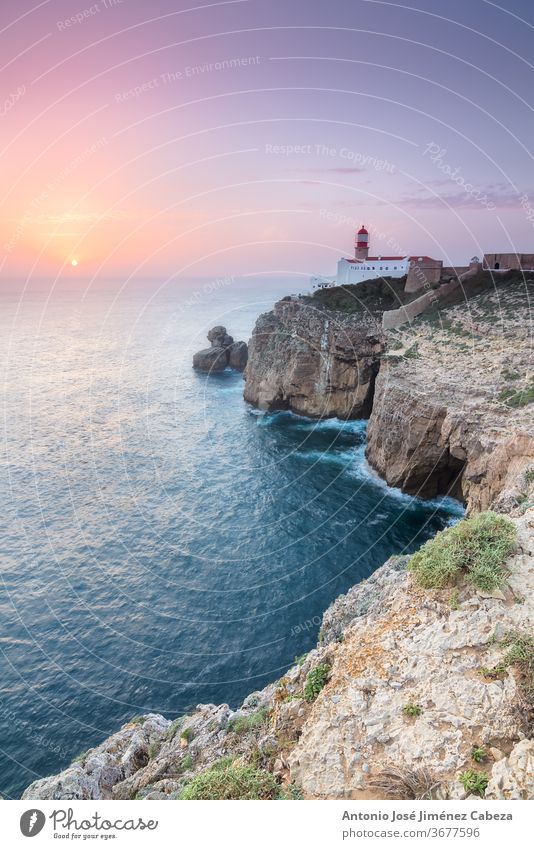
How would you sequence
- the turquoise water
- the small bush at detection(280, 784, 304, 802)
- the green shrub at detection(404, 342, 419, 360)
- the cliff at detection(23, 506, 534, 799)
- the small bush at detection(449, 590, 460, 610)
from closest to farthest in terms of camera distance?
the cliff at detection(23, 506, 534, 799)
the small bush at detection(280, 784, 304, 802)
the small bush at detection(449, 590, 460, 610)
the turquoise water
the green shrub at detection(404, 342, 419, 360)

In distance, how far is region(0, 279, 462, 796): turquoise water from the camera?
2258cm

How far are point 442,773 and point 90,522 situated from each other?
33.3 m

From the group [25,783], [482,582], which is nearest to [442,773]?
[482,582]

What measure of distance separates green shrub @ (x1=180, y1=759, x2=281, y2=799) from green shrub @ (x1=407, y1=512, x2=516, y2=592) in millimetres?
5481

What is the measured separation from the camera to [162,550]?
32.5m

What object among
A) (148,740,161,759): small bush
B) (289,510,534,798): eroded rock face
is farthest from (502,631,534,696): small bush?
(148,740,161,759): small bush

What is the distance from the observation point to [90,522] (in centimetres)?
3578

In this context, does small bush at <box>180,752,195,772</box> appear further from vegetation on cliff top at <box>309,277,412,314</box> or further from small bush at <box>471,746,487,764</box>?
vegetation on cliff top at <box>309,277,412,314</box>

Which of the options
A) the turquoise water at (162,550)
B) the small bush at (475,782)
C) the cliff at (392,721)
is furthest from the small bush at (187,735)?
the turquoise water at (162,550)

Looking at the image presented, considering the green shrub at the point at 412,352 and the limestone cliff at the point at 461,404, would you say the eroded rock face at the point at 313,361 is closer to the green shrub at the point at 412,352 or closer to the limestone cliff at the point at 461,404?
the limestone cliff at the point at 461,404

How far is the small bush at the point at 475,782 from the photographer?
6.87m

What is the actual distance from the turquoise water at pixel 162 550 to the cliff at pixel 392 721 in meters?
11.1

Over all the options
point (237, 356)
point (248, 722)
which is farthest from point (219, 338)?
point (248, 722)

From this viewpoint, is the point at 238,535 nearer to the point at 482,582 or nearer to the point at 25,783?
the point at 25,783
